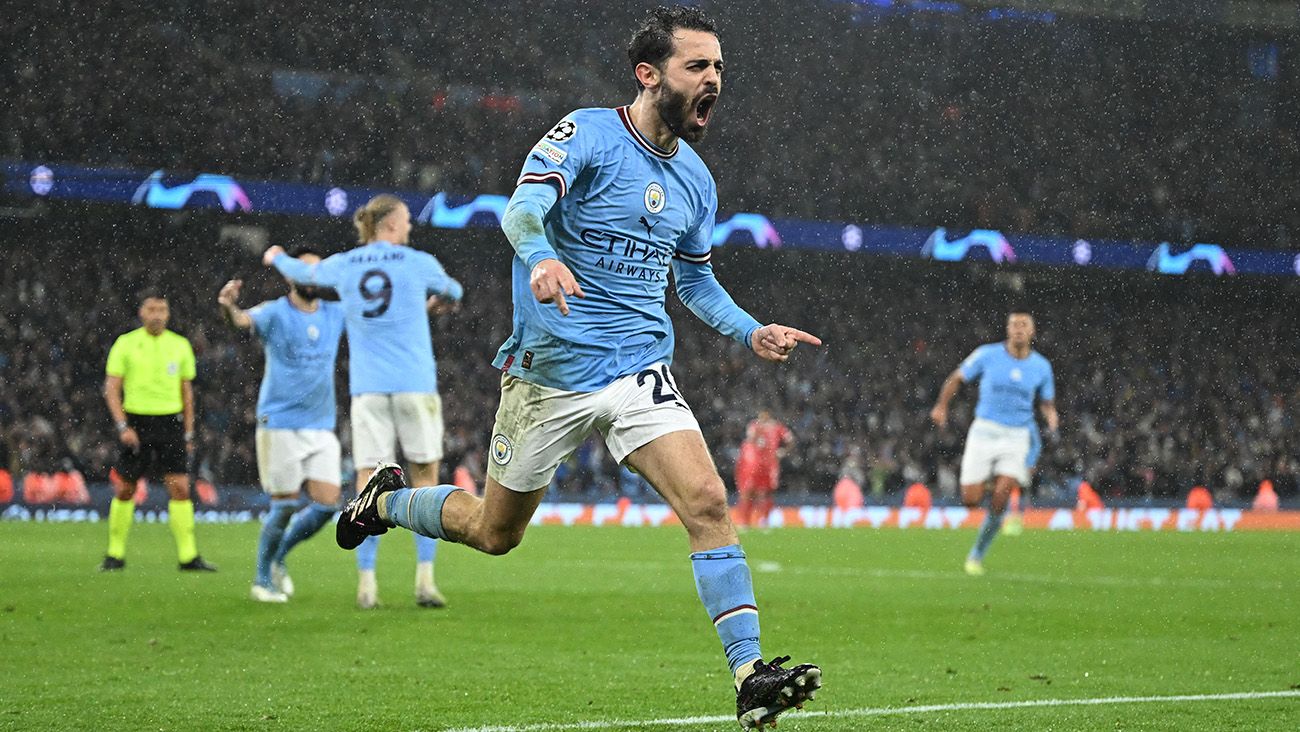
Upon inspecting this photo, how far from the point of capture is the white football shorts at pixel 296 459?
923 cm

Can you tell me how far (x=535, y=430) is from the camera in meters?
4.86

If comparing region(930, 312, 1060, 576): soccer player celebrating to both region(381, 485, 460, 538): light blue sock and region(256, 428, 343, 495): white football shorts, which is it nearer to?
region(256, 428, 343, 495): white football shorts

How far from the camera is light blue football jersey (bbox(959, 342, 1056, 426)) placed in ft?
44.7

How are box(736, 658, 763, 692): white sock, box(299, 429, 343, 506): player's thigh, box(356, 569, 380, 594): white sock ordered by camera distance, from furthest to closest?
box(299, 429, 343, 506): player's thigh → box(356, 569, 380, 594): white sock → box(736, 658, 763, 692): white sock

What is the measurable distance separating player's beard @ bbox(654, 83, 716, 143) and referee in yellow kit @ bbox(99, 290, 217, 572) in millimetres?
7547

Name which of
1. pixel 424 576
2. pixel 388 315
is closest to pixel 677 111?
pixel 388 315

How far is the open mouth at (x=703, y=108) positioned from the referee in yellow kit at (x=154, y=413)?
25.0 ft

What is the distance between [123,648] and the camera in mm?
7047

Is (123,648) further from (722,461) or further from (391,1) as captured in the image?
(391,1)

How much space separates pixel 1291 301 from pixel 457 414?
68.6ft

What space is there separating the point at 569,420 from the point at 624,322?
0.34m

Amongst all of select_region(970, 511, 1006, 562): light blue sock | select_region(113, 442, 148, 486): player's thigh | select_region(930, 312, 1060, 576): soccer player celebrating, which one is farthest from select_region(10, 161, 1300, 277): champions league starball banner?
select_region(970, 511, 1006, 562): light blue sock

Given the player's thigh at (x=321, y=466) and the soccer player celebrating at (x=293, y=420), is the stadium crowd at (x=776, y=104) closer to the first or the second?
the soccer player celebrating at (x=293, y=420)

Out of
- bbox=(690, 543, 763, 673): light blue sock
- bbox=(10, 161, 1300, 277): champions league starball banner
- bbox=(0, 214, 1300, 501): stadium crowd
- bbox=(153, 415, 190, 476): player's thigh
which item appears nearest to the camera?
bbox=(690, 543, 763, 673): light blue sock
